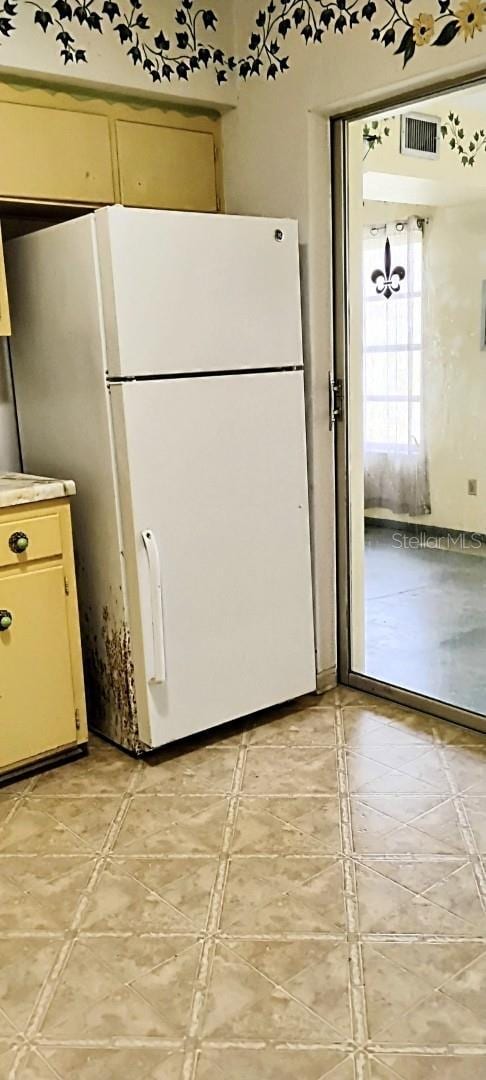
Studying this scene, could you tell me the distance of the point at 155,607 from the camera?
2.76 metres

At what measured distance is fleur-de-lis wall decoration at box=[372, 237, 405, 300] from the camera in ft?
10.1

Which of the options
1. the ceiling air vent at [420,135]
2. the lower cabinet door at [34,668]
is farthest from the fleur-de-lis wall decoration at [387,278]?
the lower cabinet door at [34,668]

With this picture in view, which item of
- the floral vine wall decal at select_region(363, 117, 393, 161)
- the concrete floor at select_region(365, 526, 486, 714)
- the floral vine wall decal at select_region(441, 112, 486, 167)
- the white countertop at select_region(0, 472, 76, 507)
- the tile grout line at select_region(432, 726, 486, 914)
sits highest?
the floral vine wall decal at select_region(363, 117, 393, 161)

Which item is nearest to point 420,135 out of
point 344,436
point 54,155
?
point 344,436

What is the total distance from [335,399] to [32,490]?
3.78 feet

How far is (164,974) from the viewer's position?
192 centimetres

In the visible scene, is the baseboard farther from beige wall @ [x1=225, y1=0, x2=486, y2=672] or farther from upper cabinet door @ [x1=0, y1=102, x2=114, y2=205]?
upper cabinet door @ [x1=0, y1=102, x2=114, y2=205]

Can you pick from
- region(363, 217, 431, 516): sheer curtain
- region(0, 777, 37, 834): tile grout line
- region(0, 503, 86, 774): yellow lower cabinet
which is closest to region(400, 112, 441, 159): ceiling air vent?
region(363, 217, 431, 516): sheer curtain

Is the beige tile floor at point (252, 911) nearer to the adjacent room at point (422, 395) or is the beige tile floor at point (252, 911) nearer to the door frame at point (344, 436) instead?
the door frame at point (344, 436)

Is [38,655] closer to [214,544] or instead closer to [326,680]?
[214,544]

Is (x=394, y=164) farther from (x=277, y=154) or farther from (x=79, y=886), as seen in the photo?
(x=79, y=886)

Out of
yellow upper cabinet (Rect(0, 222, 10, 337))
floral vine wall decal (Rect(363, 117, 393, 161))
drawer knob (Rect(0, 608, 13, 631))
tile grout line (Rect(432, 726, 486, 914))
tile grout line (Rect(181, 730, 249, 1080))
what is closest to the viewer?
tile grout line (Rect(181, 730, 249, 1080))

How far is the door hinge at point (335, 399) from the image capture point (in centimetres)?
323

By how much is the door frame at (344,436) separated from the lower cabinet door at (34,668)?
107 centimetres
